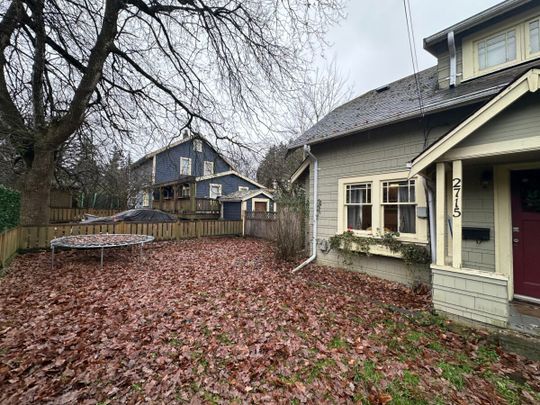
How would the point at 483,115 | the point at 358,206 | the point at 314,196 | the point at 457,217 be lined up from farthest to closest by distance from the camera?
the point at 314,196 → the point at 358,206 → the point at 457,217 → the point at 483,115

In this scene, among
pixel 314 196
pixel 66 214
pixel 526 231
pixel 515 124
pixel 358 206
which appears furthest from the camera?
pixel 66 214

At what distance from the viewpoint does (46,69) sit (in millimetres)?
8516

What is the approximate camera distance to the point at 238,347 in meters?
3.27

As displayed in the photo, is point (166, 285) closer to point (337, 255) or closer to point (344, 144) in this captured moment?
point (337, 255)

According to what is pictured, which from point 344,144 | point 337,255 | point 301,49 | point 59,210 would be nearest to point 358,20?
point 301,49

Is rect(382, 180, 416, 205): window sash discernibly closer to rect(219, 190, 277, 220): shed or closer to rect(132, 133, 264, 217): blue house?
rect(219, 190, 277, 220): shed

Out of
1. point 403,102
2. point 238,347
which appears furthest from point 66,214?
point 403,102

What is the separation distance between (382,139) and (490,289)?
12.9ft

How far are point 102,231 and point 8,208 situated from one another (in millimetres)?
3318

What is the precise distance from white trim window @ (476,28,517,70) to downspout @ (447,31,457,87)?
461 mm

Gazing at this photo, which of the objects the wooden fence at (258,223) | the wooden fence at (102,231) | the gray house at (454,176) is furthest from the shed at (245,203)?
the gray house at (454,176)

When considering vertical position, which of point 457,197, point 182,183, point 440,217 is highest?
point 182,183

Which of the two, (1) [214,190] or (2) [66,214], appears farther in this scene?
(1) [214,190]

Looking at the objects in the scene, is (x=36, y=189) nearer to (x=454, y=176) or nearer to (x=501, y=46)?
(x=454, y=176)
